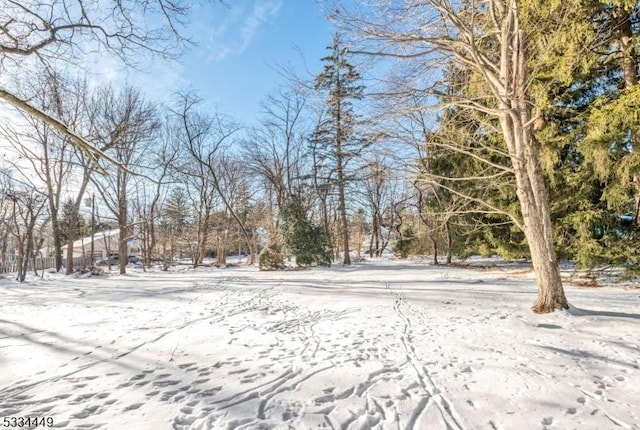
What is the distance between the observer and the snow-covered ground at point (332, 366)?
2.45 m

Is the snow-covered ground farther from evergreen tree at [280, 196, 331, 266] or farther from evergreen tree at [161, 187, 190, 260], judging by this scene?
evergreen tree at [161, 187, 190, 260]

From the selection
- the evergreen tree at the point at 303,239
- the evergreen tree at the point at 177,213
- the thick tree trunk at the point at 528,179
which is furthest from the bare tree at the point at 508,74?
the evergreen tree at the point at 177,213

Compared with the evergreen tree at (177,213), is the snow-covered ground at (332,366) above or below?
below

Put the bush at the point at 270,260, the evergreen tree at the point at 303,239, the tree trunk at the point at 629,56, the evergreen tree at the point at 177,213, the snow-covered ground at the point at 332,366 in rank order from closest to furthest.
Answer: the snow-covered ground at the point at 332,366
the tree trunk at the point at 629,56
the bush at the point at 270,260
the evergreen tree at the point at 303,239
the evergreen tree at the point at 177,213

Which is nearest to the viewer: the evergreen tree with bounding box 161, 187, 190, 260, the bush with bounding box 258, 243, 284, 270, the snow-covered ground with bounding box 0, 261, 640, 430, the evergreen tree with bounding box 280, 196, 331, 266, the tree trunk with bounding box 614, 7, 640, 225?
the snow-covered ground with bounding box 0, 261, 640, 430

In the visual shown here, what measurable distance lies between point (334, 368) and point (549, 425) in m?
1.79

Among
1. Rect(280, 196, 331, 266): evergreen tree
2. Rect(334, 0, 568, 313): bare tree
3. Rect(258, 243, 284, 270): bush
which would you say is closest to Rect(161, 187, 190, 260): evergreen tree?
Rect(280, 196, 331, 266): evergreen tree

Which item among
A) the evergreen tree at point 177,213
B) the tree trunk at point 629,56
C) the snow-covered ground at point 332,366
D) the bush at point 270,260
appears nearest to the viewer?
the snow-covered ground at point 332,366

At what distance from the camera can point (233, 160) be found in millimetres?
25156

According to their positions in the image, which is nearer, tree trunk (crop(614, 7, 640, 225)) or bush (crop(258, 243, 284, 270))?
tree trunk (crop(614, 7, 640, 225))

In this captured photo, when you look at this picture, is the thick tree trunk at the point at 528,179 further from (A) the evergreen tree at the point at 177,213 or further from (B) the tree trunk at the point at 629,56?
(A) the evergreen tree at the point at 177,213

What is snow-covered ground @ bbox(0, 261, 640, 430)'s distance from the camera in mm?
2449

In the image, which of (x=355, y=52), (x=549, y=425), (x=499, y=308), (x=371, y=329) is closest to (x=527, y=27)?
(x=355, y=52)

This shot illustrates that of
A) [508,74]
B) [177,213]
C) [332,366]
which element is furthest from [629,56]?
[177,213]
